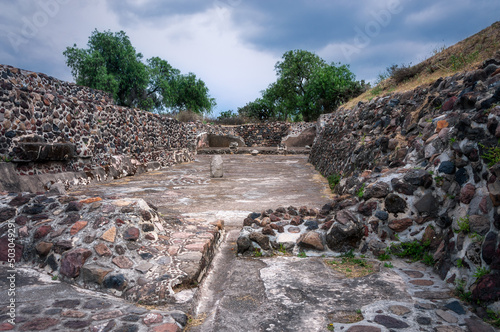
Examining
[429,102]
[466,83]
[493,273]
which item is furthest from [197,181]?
[493,273]

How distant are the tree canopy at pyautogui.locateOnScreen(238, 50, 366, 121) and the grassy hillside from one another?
1402cm

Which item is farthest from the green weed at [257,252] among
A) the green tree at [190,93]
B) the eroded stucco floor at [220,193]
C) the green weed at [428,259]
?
the green tree at [190,93]

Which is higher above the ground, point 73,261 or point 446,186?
point 446,186

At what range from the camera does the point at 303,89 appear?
30453 mm

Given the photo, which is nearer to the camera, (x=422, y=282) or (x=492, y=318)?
(x=492, y=318)

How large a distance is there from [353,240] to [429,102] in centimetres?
266

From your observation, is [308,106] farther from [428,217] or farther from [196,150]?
[428,217]

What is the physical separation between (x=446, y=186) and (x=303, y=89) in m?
28.7

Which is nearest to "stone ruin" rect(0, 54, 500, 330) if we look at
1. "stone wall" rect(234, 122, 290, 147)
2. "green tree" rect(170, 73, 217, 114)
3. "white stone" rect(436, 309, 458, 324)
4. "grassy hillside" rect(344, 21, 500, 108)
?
"white stone" rect(436, 309, 458, 324)

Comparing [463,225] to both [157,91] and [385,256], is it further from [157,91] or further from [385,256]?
[157,91]

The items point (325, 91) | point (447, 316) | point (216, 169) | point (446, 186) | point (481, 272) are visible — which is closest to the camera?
point (447, 316)

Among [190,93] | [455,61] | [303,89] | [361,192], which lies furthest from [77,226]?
[190,93]

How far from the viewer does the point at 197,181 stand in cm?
816

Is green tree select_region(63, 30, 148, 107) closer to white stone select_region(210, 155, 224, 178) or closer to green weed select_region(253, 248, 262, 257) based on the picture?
white stone select_region(210, 155, 224, 178)
